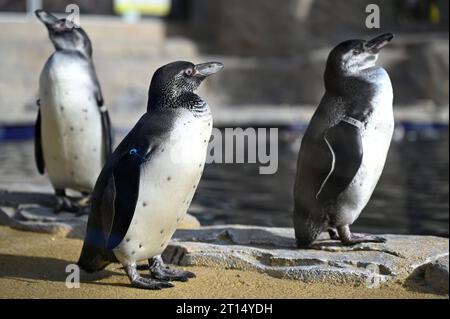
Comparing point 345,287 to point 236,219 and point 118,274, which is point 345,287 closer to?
point 118,274

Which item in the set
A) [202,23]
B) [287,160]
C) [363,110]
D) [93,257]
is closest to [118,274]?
[93,257]

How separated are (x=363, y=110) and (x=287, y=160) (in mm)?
5028

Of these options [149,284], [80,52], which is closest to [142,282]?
[149,284]

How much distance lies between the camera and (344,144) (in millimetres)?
3312

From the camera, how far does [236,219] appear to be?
17.0ft

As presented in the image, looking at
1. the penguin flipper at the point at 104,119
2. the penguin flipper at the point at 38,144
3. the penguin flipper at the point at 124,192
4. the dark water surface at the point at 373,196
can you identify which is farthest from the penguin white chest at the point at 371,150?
the penguin flipper at the point at 38,144

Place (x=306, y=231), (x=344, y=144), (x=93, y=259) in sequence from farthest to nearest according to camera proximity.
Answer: (x=306, y=231)
(x=344, y=144)
(x=93, y=259)

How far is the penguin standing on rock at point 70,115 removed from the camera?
4172 mm

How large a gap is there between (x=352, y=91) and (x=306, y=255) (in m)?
0.79

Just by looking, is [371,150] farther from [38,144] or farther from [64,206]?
[38,144]

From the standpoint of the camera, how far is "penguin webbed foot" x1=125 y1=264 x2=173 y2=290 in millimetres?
3002

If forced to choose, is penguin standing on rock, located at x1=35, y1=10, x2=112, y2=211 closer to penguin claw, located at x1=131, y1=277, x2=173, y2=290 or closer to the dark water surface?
the dark water surface

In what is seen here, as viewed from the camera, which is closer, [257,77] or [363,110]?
[363,110]

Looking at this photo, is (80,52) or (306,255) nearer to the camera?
(306,255)
